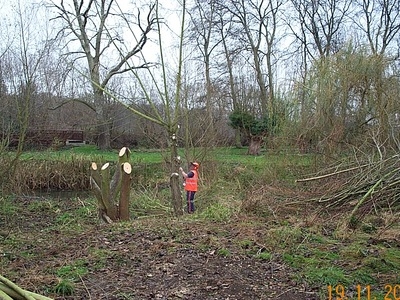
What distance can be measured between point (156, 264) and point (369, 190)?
11.2 ft

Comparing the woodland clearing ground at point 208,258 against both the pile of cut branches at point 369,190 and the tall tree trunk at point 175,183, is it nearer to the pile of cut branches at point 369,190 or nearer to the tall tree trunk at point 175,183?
the pile of cut branches at point 369,190

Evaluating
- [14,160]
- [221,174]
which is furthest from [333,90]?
[14,160]

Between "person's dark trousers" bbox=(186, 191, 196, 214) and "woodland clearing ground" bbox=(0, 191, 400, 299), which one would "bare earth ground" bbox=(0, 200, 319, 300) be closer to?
"woodland clearing ground" bbox=(0, 191, 400, 299)

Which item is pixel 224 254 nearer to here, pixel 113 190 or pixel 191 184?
pixel 113 190

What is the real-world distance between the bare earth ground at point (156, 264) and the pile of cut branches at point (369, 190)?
57.5 inches

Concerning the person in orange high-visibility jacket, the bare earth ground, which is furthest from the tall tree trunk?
the bare earth ground

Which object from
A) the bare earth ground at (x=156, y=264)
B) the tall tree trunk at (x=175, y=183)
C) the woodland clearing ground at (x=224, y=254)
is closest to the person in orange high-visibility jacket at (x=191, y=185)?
the tall tree trunk at (x=175, y=183)

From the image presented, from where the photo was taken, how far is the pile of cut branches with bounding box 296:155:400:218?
20.7ft

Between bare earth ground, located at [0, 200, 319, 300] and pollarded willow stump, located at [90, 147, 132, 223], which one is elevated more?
pollarded willow stump, located at [90, 147, 132, 223]

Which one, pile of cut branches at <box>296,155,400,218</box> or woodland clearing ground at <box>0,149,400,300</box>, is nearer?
woodland clearing ground at <box>0,149,400,300</box>

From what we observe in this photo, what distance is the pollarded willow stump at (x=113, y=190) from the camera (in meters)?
8.97

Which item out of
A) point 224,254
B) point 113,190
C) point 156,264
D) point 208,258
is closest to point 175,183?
point 113,190

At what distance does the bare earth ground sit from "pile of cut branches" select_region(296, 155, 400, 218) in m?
1.46

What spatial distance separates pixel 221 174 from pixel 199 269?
33.2 ft
